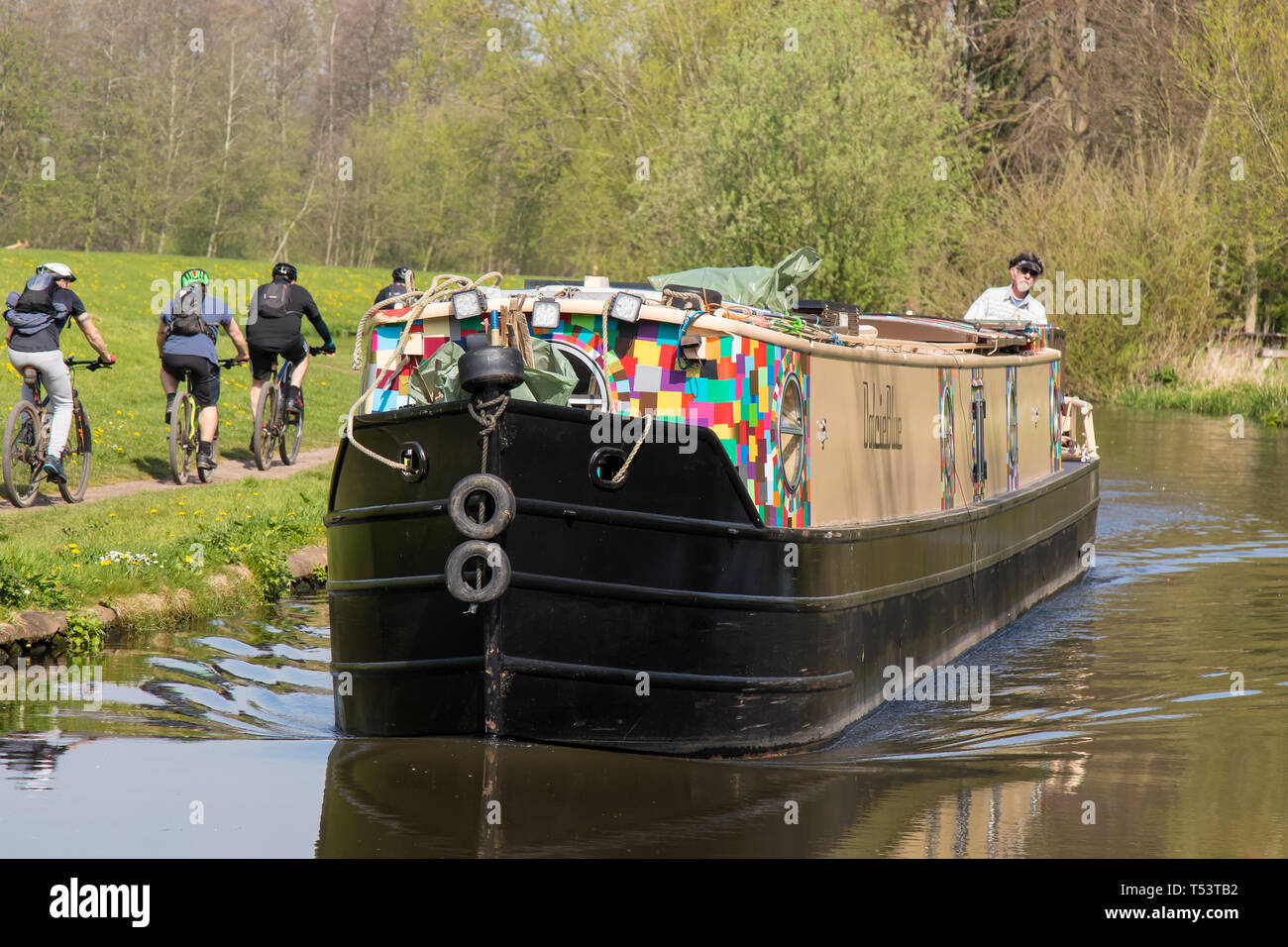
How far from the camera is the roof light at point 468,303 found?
709 centimetres

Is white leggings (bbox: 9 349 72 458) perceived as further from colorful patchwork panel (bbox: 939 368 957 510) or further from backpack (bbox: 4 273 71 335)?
colorful patchwork panel (bbox: 939 368 957 510)

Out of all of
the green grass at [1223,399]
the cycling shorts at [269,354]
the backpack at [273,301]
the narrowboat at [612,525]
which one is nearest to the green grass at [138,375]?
the cycling shorts at [269,354]

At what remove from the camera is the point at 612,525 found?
6.43 m

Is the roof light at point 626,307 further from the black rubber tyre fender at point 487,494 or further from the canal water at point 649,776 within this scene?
the canal water at point 649,776

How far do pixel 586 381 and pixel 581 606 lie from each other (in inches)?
44.9

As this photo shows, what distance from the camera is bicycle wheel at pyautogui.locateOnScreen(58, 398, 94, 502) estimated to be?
12.4m

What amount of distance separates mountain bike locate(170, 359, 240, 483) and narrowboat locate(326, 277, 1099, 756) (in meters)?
6.47

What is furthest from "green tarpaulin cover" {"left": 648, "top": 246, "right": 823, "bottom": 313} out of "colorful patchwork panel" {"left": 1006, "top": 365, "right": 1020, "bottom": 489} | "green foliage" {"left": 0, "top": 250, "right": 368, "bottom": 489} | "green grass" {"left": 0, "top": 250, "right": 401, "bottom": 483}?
"green foliage" {"left": 0, "top": 250, "right": 368, "bottom": 489}

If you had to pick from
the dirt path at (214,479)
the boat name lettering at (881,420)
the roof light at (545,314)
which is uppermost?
the roof light at (545,314)

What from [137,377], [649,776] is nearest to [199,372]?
[137,377]

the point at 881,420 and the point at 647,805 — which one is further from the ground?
the point at 881,420

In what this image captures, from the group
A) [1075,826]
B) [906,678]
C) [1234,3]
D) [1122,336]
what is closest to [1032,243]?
[1122,336]

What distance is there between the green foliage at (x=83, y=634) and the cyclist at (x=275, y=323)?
6326 millimetres

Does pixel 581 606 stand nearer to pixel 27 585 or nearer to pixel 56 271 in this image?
pixel 27 585
